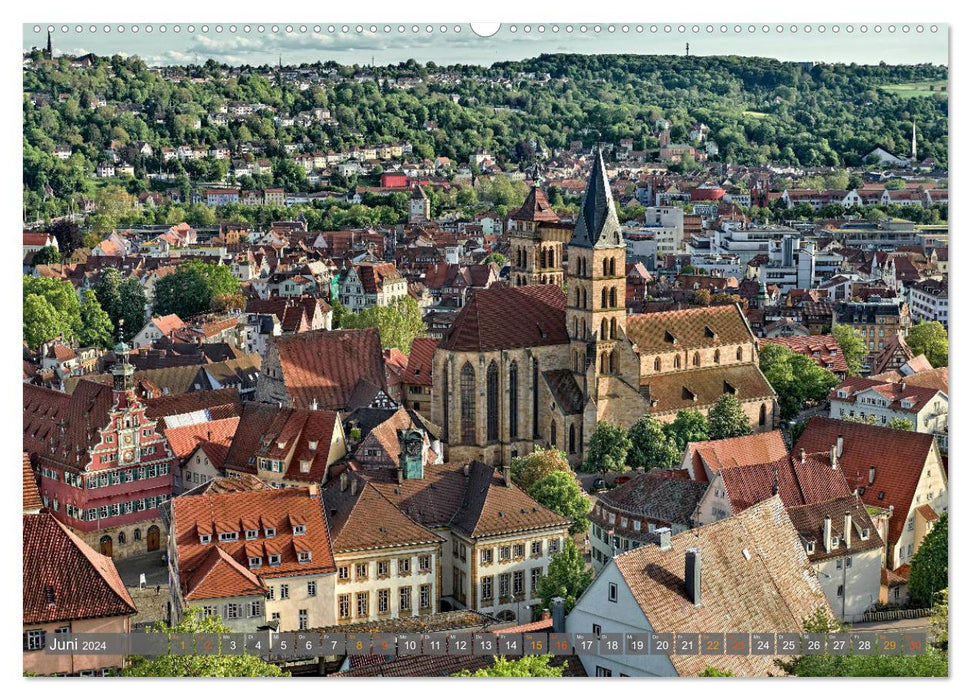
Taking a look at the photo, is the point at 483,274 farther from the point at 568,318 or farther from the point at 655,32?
the point at 655,32

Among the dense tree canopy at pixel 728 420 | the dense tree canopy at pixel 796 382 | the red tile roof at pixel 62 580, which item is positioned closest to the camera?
the red tile roof at pixel 62 580

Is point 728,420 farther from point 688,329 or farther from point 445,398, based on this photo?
point 445,398

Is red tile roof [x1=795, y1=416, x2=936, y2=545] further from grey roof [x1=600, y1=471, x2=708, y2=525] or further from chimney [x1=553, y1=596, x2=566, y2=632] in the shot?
chimney [x1=553, y1=596, x2=566, y2=632]

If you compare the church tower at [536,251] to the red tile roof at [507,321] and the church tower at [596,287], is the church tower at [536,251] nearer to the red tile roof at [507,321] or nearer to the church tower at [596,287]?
the red tile roof at [507,321]

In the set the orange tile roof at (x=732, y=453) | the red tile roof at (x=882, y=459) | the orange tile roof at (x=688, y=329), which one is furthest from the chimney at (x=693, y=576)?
the orange tile roof at (x=688, y=329)

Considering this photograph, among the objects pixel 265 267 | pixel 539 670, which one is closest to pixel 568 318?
pixel 539 670
